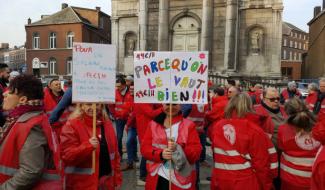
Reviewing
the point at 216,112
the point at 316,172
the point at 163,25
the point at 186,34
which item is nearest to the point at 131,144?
the point at 216,112

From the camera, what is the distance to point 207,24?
25.6 metres

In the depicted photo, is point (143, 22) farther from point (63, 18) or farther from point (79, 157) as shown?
point (79, 157)

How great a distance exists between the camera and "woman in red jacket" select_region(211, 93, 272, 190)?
12.8ft

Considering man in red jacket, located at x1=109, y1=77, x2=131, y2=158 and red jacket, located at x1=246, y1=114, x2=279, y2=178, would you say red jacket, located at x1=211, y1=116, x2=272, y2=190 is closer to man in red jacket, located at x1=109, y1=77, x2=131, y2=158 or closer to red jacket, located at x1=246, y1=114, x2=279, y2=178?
red jacket, located at x1=246, y1=114, x2=279, y2=178

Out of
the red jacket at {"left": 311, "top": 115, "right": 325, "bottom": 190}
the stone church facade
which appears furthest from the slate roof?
the red jacket at {"left": 311, "top": 115, "right": 325, "bottom": 190}

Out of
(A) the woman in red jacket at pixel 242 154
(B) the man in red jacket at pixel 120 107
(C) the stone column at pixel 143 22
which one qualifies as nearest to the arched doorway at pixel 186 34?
(C) the stone column at pixel 143 22

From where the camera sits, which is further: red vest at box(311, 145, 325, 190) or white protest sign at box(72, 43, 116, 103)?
white protest sign at box(72, 43, 116, 103)

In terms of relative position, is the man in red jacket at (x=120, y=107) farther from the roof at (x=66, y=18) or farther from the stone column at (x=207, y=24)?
the roof at (x=66, y=18)

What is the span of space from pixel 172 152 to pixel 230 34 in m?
22.3

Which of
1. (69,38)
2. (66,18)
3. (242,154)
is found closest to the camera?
(242,154)

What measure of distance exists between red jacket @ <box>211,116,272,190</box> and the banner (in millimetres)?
557

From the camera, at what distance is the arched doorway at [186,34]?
2694 cm

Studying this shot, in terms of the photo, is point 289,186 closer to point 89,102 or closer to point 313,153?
point 313,153

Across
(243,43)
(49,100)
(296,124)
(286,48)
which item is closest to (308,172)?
(296,124)
